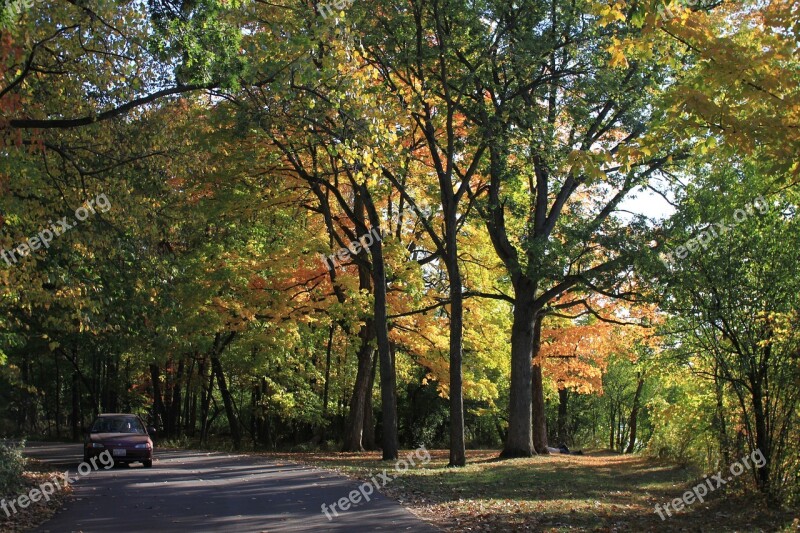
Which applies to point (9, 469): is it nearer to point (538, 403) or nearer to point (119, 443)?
point (119, 443)

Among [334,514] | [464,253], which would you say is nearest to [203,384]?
[464,253]

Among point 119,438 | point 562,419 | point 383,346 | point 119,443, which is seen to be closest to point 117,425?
point 119,438

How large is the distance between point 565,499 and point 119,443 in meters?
12.7

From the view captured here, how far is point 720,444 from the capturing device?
1316 centimetres

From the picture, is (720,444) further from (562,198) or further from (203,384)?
(203,384)

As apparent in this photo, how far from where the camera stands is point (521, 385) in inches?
966

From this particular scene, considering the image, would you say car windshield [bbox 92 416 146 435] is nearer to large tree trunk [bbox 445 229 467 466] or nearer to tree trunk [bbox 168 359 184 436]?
large tree trunk [bbox 445 229 467 466]

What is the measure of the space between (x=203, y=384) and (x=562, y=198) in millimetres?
24529

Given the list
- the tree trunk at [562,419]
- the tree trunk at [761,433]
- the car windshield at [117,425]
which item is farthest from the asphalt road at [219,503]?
the tree trunk at [562,419]

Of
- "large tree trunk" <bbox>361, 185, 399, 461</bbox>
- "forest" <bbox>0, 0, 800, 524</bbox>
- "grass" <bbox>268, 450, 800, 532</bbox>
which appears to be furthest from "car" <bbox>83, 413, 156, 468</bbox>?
"large tree trunk" <bbox>361, 185, 399, 461</bbox>

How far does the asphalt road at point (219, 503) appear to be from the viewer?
10.5m

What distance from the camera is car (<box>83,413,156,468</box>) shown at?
798 inches

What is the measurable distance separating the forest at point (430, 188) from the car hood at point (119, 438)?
277cm

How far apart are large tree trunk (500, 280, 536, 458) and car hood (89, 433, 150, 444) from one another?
11244mm
